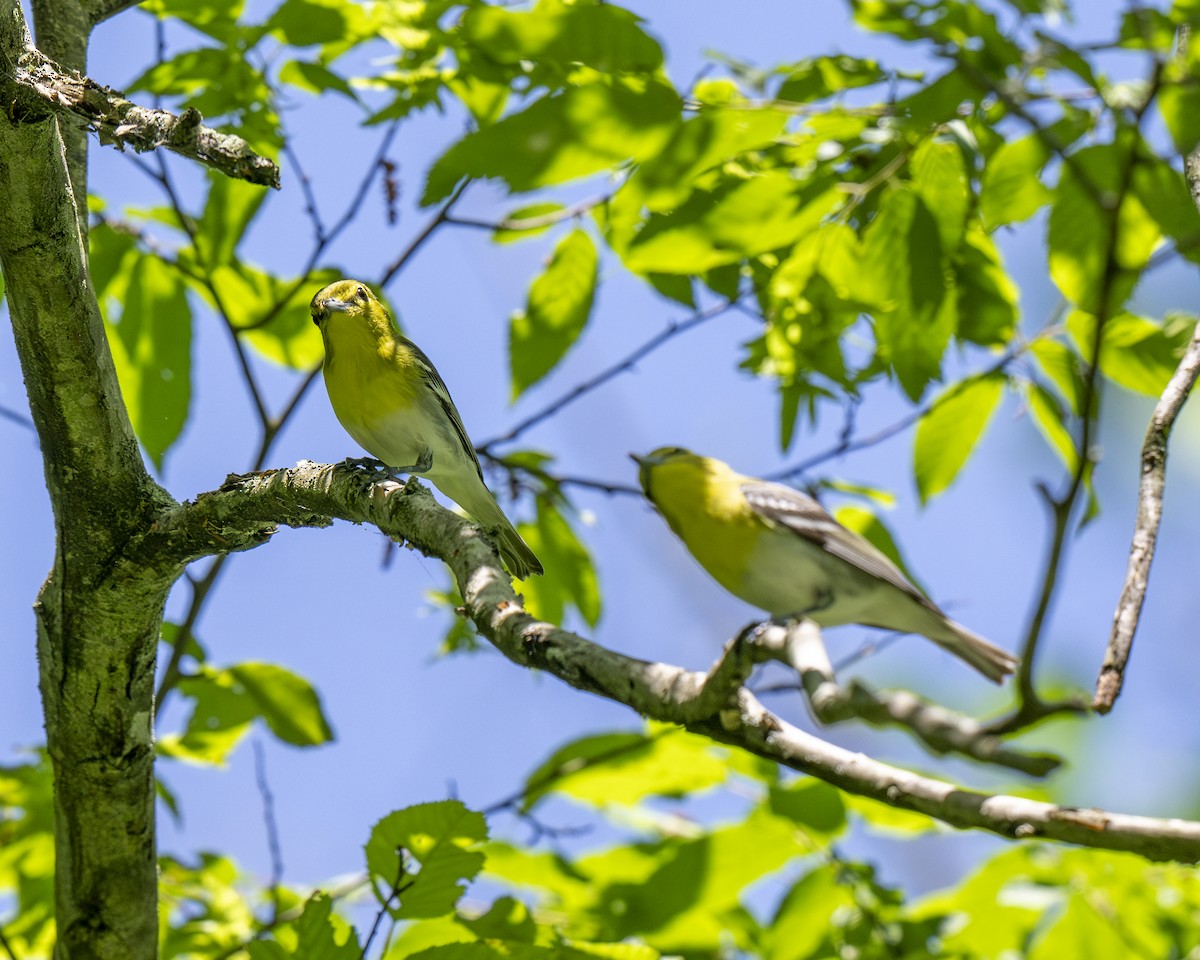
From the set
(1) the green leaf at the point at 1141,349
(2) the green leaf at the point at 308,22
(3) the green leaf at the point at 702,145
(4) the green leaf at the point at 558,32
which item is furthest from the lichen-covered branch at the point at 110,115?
(1) the green leaf at the point at 1141,349

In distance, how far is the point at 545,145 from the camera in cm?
260

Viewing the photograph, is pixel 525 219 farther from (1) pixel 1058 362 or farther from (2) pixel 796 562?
(1) pixel 1058 362

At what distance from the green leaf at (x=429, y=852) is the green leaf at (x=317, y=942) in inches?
5.8

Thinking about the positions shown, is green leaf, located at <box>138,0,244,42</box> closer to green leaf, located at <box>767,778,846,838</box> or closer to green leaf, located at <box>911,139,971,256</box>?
green leaf, located at <box>911,139,971,256</box>

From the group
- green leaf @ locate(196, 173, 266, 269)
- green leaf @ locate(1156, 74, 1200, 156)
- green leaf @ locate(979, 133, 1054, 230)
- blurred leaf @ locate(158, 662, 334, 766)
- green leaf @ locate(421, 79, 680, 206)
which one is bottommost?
blurred leaf @ locate(158, 662, 334, 766)

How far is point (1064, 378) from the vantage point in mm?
3752

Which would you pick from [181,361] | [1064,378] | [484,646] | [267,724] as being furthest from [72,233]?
[1064,378]

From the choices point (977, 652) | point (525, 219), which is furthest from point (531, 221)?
point (977, 652)

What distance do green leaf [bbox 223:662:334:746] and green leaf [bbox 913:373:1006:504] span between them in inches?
84.5

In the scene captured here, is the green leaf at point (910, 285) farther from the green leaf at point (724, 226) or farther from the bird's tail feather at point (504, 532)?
the bird's tail feather at point (504, 532)

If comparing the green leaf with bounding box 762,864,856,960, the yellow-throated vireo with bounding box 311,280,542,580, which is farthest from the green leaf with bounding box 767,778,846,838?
the yellow-throated vireo with bounding box 311,280,542,580

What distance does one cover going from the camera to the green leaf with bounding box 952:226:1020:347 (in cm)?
363

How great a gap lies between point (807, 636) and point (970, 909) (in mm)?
2689

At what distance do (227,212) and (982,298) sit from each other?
2618 mm
